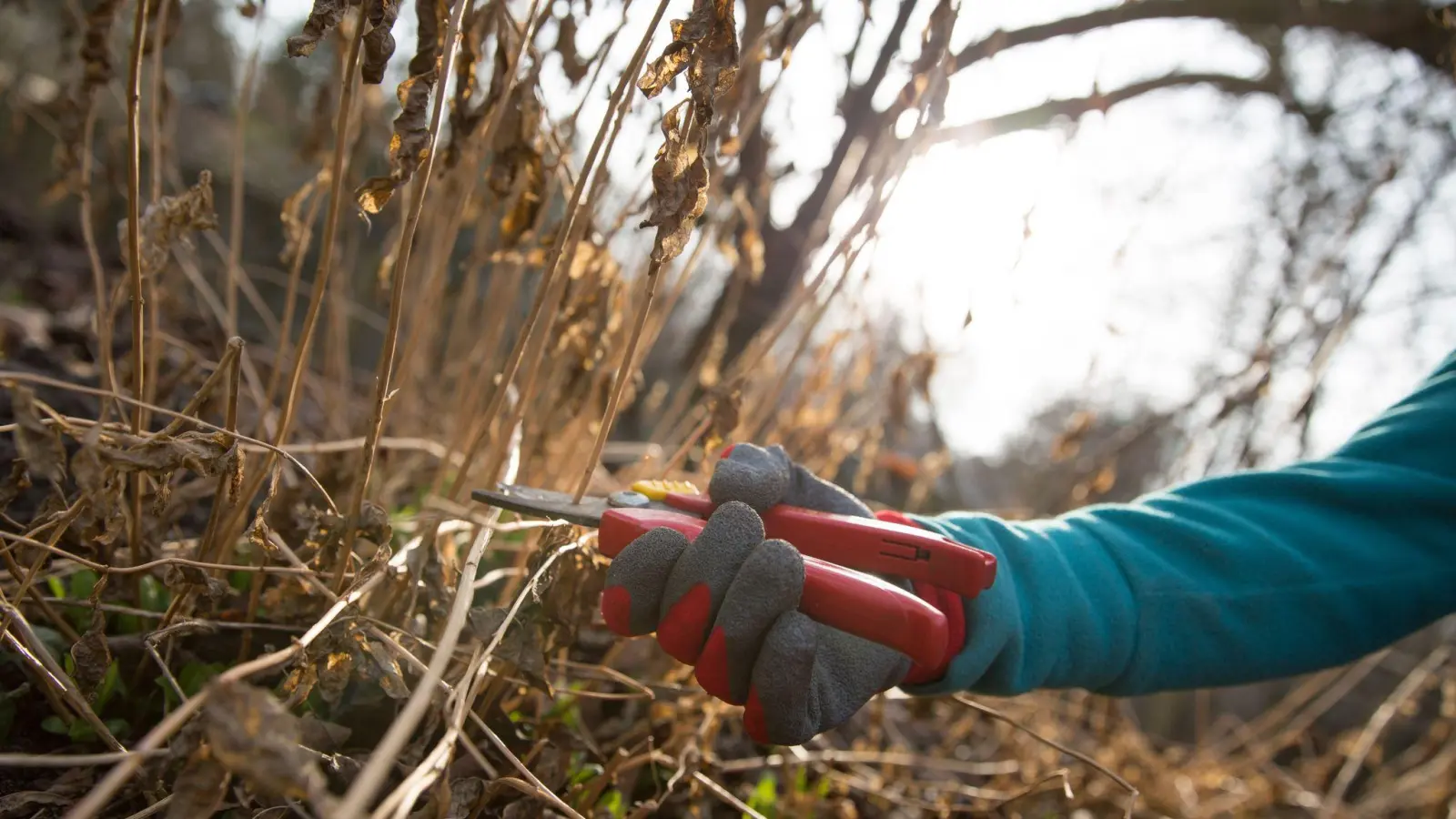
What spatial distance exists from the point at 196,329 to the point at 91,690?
93.8 inches

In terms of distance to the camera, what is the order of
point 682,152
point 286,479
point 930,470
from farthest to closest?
1. point 930,470
2. point 286,479
3. point 682,152

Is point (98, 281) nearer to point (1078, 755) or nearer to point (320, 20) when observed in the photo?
point (320, 20)

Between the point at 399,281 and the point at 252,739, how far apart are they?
1.39ft

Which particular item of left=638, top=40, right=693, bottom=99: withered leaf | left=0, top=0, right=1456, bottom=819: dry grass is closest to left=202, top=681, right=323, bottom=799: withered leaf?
left=0, top=0, right=1456, bottom=819: dry grass

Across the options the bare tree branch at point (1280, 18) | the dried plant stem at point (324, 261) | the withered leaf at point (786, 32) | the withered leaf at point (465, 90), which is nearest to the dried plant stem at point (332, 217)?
the dried plant stem at point (324, 261)

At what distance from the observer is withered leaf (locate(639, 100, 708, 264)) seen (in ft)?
2.48

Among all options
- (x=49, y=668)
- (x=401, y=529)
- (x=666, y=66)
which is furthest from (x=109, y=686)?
(x=666, y=66)

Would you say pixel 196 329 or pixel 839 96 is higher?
pixel 839 96

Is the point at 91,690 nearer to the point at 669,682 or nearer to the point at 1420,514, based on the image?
the point at 669,682

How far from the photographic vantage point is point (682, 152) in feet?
2.53

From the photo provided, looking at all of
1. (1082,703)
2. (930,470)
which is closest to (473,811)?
(930,470)

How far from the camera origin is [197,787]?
0.54 metres

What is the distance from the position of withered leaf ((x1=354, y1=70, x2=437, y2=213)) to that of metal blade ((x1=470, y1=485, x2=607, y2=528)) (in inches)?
15.2

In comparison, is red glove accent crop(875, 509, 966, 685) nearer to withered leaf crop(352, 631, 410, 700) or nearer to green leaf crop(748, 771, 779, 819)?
green leaf crop(748, 771, 779, 819)
